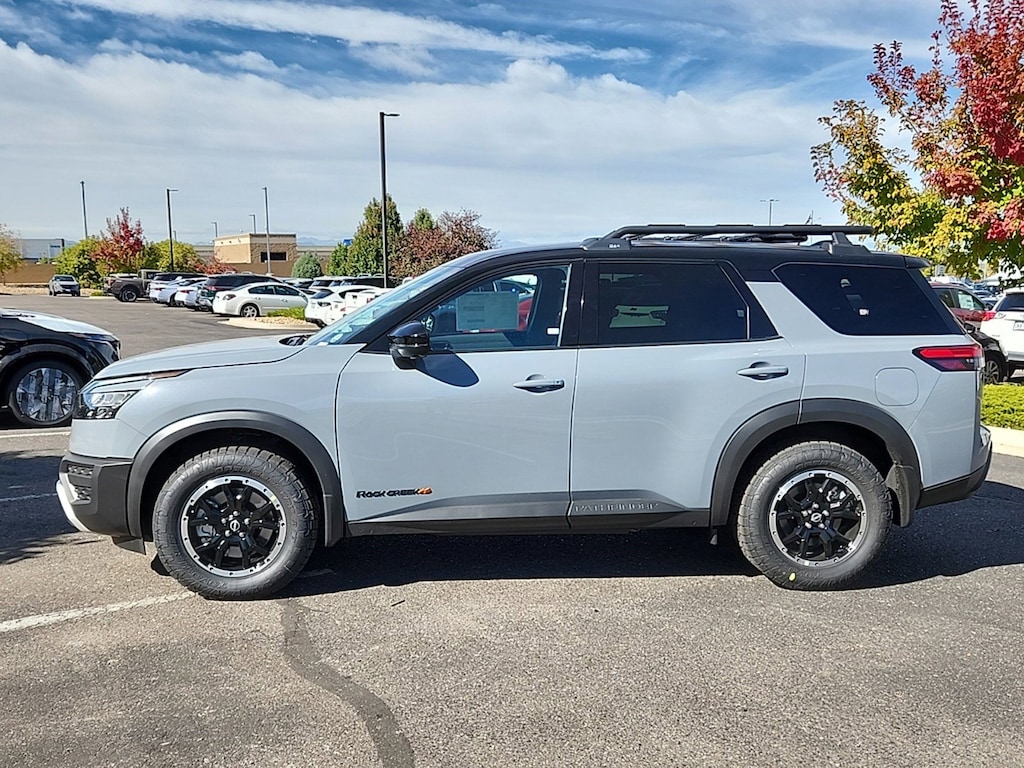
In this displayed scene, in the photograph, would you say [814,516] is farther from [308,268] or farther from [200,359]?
[308,268]

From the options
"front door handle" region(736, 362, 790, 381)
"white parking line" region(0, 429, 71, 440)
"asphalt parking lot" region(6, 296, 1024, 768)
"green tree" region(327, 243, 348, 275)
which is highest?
"green tree" region(327, 243, 348, 275)

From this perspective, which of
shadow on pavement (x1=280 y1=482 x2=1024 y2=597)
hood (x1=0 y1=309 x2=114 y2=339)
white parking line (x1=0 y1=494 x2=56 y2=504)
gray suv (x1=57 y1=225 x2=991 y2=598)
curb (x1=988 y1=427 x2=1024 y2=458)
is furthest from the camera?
hood (x1=0 y1=309 x2=114 y2=339)

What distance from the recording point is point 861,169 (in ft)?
40.1

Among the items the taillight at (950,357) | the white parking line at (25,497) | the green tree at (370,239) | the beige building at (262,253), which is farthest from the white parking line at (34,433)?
the beige building at (262,253)

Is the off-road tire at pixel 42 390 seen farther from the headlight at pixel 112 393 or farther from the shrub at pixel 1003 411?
the shrub at pixel 1003 411

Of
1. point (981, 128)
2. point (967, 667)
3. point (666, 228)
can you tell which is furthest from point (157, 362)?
point (981, 128)

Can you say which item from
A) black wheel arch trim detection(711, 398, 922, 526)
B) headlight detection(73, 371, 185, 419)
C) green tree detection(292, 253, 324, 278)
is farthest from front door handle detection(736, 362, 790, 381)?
green tree detection(292, 253, 324, 278)

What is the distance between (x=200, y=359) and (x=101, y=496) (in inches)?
32.1

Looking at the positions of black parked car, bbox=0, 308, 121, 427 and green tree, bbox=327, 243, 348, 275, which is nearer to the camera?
black parked car, bbox=0, 308, 121, 427

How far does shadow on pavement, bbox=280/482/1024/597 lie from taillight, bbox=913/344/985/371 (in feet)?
3.89

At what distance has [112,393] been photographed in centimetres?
443

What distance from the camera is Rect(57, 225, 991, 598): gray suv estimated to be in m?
4.39

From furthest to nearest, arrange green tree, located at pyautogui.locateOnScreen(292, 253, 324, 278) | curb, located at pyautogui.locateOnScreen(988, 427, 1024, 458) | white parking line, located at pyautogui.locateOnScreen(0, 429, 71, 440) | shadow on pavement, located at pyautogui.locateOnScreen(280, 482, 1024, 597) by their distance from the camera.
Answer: green tree, located at pyautogui.locateOnScreen(292, 253, 324, 278) < white parking line, located at pyautogui.locateOnScreen(0, 429, 71, 440) < curb, located at pyautogui.locateOnScreen(988, 427, 1024, 458) < shadow on pavement, located at pyautogui.locateOnScreen(280, 482, 1024, 597)

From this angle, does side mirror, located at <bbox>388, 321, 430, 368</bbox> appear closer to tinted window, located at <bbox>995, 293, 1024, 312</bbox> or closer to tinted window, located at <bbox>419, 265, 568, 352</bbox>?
tinted window, located at <bbox>419, 265, 568, 352</bbox>
